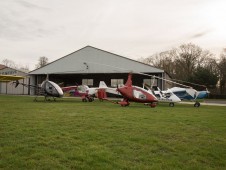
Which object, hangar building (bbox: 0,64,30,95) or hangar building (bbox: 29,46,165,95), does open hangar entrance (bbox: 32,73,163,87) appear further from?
hangar building (bbox: 0,64,30,95)

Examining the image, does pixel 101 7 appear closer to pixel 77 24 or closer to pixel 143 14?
pixel 143 14

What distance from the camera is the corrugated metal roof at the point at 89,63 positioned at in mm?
32969

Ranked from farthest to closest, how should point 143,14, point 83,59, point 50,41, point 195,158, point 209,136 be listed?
point 83,59 → point 50,41 → point 143,14 → point 209,136 → point 195,158

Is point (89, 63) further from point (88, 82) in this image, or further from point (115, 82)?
point (88, 82)

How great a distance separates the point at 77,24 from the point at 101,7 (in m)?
4.30

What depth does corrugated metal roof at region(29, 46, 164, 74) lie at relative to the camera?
3297 centimetres

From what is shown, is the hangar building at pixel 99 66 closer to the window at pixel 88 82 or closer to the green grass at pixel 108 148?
the window at pixel 88 82

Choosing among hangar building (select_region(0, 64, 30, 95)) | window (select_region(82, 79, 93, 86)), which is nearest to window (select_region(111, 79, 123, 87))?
window (select_region(82, 79, 93, 86))

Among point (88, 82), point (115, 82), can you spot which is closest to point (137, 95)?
point (115, 82)

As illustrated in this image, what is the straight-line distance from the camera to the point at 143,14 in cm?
1591

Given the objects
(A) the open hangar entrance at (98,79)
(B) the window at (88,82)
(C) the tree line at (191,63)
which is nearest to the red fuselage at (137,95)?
(A) the open hangar entrance at (98,79)

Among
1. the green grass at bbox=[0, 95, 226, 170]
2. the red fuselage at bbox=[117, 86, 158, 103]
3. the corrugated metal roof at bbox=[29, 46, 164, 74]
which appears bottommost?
the green grass at bbox=[0, 95, 226, 170]

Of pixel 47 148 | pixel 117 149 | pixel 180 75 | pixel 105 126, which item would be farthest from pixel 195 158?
pixel 180 75

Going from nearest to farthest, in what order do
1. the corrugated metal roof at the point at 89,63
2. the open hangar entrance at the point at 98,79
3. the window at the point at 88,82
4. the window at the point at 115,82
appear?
the corrugated metal roof at the point at 89,63 → the open hangar entrance at the point at 98,79 → the window at the point at 115,82 → the window at the point at 88,82
